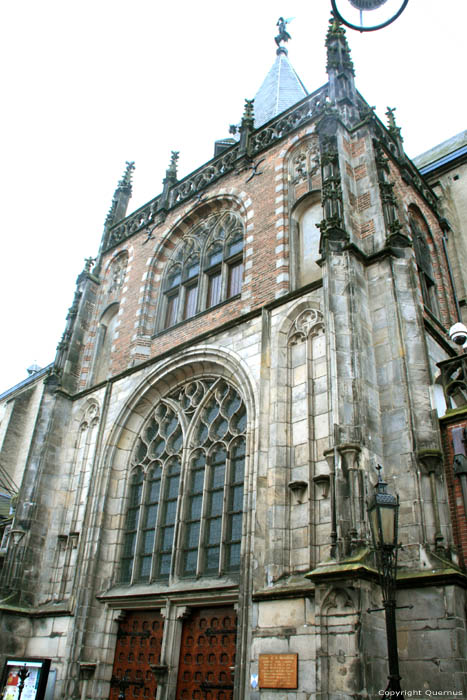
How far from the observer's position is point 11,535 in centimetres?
1359

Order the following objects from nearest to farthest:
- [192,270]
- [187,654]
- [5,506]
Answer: [187,654], [192,270], [5,506]

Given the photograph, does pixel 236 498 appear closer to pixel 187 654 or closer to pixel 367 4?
pixel 187 654

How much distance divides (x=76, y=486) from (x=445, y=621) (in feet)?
30.7

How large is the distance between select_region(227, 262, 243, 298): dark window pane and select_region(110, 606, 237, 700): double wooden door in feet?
22.2

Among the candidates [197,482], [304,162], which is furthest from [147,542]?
[304,162]

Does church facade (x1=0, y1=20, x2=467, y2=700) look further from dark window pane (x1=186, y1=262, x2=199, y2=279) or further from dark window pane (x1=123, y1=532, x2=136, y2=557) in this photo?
dark window pane (x1=186, y1=262, x2=199, y2=279)

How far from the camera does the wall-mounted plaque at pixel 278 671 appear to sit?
8.08 m

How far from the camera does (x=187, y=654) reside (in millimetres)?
10352

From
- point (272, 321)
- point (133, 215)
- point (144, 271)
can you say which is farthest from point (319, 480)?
point (133, 215)

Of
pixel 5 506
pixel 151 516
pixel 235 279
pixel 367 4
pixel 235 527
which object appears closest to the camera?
pixel 367 4

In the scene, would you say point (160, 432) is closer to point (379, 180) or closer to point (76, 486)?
point (76, 486)

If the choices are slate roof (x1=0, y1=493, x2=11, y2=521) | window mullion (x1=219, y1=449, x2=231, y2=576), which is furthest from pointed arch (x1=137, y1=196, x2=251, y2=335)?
slate roof (x1=0, y1=493, x2=11, y2=521)

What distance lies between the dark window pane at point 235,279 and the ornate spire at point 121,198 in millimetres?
6544

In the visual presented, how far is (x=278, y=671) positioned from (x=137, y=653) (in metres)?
4.01
